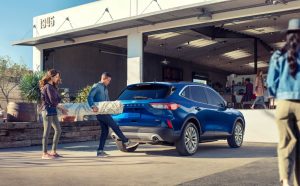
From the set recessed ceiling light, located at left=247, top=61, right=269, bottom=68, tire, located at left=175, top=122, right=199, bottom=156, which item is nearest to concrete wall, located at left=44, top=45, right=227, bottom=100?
recessed ceiling light, located at left=247, top=61, right=269, bottom=68

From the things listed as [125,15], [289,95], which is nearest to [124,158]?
[289,95]

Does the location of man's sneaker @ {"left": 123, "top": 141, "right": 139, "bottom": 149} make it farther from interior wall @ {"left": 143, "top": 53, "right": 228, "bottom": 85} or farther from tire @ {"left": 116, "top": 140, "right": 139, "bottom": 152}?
interior wall @ {"left": 143, "top": 53, "right": 228, "bottom": 85}

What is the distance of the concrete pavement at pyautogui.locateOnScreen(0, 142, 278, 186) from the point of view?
6.20 metres

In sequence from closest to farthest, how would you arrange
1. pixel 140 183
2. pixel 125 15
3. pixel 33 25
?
pixel 140 183 → pixel 125 15 → pixel 33 25

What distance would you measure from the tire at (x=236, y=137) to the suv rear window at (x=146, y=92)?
284cm

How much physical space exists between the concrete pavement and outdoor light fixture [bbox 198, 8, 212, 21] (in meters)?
6.09

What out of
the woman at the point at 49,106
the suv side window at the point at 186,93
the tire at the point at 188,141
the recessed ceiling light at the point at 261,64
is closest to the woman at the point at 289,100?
the tire at the point at 188,141

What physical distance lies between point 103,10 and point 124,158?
454 inches

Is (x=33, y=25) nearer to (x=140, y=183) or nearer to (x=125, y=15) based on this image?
(x=125, y=15)

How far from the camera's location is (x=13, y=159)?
27.8 feet

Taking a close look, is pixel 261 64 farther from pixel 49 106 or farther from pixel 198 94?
pixel 49 106

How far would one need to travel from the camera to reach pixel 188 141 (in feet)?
30.6

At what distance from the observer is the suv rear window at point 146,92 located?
360 inches

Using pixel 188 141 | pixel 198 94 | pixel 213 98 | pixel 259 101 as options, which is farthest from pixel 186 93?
pixel 259 101
